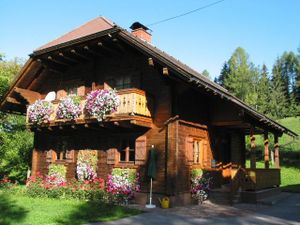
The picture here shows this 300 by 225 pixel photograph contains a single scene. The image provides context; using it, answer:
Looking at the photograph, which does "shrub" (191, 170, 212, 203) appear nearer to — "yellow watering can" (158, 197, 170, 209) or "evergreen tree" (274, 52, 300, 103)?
"yellow watering can" (158, 197, 170, 209)

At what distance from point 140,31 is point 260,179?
9409 millimetres

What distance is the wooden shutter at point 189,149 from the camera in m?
14.6

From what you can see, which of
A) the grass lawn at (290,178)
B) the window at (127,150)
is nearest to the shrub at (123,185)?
the window at (127,150)

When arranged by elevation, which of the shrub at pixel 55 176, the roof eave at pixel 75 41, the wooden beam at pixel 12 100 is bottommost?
the shrub at pixel 55 176

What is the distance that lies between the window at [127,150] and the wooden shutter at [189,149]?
2.15m

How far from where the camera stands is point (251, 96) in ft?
204

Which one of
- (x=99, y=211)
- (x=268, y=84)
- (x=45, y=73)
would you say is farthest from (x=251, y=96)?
(x=99, y=211)

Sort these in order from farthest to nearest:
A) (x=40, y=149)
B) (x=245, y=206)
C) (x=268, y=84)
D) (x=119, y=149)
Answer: (x=268, y=84), (x=40, y=149), (x=119, y=149), (x=245, y=206)

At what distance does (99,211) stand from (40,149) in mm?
8111

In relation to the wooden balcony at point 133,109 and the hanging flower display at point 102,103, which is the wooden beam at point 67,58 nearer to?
the hanging flower display at point 102,103

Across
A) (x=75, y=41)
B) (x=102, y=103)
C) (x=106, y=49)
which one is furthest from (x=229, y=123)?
(x=75, y=41)

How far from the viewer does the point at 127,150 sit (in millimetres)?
15055

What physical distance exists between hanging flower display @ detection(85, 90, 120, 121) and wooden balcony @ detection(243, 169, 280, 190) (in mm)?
6106

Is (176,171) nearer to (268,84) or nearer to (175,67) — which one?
(175,67)
